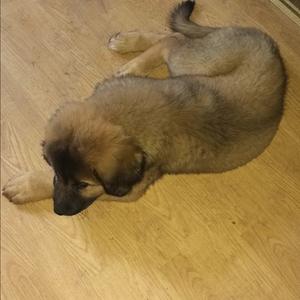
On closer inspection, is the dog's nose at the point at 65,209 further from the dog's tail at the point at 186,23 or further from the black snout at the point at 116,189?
the dog's tail at the point at 186,23

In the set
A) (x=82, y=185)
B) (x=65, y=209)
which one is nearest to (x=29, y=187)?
(x=65, y=209)

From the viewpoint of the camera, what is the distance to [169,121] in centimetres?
174

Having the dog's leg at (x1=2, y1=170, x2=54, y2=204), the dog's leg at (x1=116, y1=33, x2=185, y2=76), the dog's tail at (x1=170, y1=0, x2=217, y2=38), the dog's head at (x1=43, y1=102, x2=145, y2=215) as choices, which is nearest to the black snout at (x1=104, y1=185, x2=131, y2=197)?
the dog's head at (x1=43, y1=102, x2=145, y2=215)

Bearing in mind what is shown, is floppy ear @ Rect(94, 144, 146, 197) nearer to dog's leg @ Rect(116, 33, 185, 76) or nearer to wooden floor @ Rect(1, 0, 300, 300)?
wooden floor @ Rect(1, 0, 300, 300)

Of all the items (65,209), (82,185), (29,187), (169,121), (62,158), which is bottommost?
(29,187)

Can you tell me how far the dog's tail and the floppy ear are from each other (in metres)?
0.87

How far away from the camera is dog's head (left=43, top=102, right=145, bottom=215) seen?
1.53 metres

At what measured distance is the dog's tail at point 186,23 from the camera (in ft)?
7.45

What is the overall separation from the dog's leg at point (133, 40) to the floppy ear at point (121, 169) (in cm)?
92

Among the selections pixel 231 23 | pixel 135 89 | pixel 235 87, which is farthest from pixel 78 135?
pixel 231 23

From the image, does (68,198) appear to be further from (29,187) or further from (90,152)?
(29,187)

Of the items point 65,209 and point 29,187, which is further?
point 29,187

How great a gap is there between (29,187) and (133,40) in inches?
35.1

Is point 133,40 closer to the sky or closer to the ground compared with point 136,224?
closer to the sky
